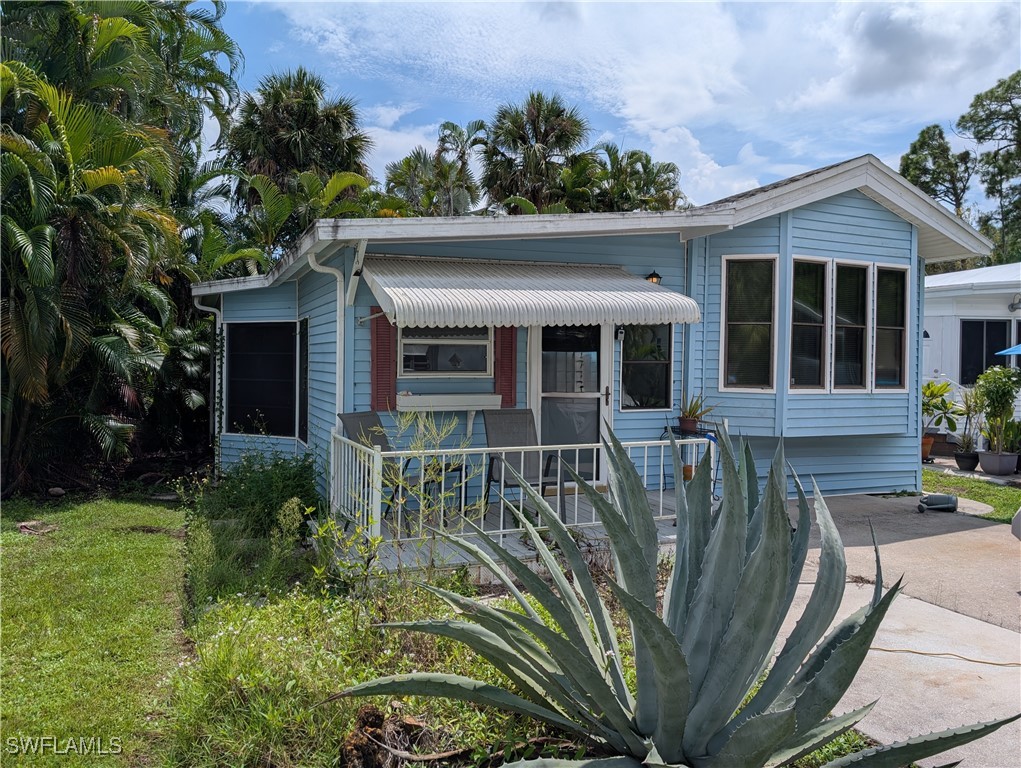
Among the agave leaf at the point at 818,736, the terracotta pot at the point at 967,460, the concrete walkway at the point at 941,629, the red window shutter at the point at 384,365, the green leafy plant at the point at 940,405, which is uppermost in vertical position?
the red window shutter at the point at 384,365

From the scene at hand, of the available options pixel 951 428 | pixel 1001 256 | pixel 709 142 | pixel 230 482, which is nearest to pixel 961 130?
pixel 1001 256

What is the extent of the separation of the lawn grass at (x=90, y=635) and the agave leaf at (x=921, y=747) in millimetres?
3335

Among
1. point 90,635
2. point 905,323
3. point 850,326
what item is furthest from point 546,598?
point 905,323

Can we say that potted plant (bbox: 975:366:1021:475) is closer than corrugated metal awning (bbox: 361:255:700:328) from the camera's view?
No

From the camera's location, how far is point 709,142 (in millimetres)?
12688

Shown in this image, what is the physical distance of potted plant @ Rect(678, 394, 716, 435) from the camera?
29.9ft

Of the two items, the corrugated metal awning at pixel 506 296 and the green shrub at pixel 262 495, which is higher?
the corrugated metal awning at pixel 506 296

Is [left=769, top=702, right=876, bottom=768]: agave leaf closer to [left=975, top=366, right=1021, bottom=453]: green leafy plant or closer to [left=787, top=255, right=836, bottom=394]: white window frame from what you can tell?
[left=787, top=255, right=836, bottom=394]: white window frame

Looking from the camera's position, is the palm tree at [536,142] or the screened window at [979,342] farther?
the palm tree at [536,142]

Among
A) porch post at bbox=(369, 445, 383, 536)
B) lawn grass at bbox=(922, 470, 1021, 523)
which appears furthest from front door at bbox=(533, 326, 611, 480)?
lawn grass at bbox=(922, 470, 1021, 523)

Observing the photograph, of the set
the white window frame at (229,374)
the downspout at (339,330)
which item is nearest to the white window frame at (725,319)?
the downspout at (339,330)

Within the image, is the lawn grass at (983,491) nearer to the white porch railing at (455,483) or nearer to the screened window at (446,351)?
the white porch railing at (455,483)

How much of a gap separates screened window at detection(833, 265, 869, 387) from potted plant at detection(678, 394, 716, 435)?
192 centimetres

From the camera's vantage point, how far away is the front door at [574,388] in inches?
338
